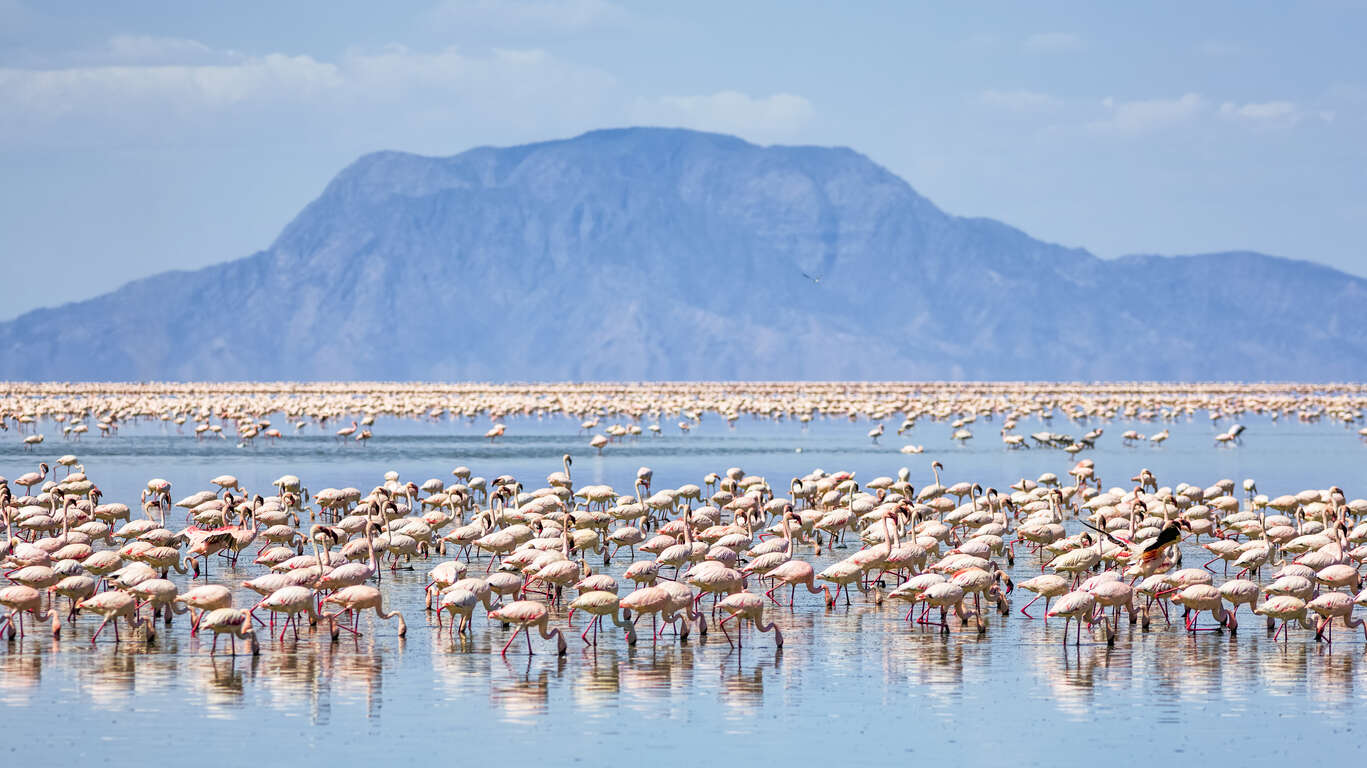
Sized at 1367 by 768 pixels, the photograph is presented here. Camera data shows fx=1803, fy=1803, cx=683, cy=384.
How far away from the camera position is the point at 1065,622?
20109mm

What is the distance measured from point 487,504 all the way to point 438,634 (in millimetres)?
15485

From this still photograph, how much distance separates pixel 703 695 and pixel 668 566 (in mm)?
5730

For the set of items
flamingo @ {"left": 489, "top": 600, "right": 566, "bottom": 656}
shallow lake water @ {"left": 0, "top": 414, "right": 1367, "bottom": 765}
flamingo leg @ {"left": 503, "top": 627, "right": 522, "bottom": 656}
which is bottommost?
shallow lake water @ {"left": 0, "top": 414, "right": 1367, "bottom": 765}

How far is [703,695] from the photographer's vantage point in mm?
16375

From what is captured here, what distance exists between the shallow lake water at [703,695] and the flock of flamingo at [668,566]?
1.16 feet

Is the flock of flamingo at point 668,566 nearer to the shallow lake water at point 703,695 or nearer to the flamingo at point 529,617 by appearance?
the flamingo at point 529,617

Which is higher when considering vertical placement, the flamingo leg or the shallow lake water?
the flamingo leg

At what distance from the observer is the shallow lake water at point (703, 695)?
1454 cm

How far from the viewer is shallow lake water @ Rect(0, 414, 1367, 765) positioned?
14539 millimetres

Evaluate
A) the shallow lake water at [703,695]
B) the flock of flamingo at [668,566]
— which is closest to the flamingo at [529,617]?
the flock of flamingo at [668,566]

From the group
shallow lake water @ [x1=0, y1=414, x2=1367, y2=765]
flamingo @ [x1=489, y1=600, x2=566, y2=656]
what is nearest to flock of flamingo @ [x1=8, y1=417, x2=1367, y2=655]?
flamingo @ [x1=489, y1=600, x2=566, y2=656]

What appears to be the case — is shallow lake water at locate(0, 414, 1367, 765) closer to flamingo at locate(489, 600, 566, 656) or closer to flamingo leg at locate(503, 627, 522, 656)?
flamingo leg at locate(503, 627, 522, 656)

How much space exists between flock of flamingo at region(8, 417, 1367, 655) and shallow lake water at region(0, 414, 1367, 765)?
1.16ft

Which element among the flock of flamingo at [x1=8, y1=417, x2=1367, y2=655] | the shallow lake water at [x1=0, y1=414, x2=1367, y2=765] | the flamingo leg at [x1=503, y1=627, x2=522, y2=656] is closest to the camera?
the shallow lake water at [x1=0, y1=414, x2=1367, y2=765]
